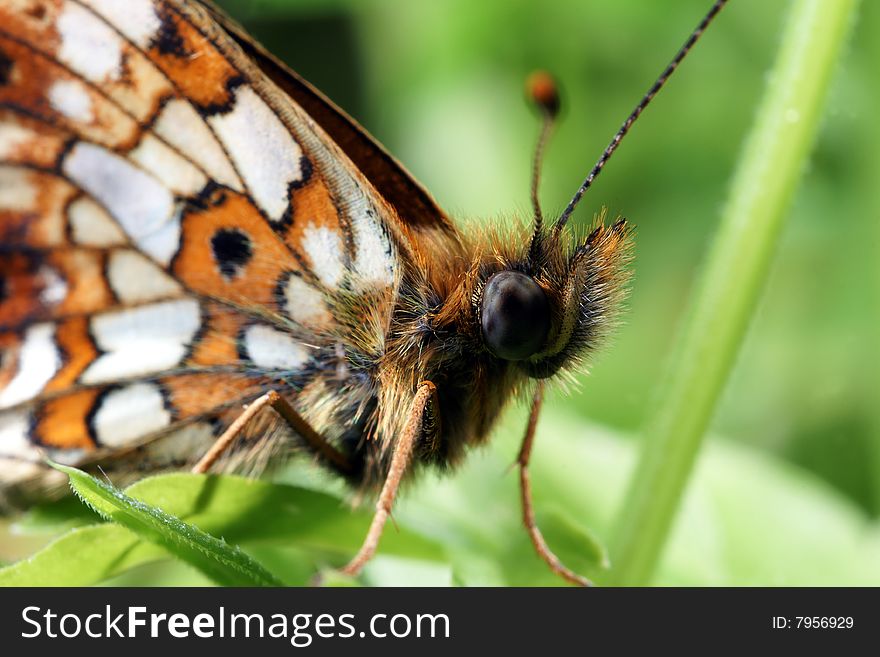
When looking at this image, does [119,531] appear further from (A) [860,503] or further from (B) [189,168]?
(A) [860,503]

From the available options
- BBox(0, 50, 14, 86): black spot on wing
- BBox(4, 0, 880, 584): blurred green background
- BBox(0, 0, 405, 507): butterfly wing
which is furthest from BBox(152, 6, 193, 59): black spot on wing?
BBox(4, 0, 880, 584): blurred green background

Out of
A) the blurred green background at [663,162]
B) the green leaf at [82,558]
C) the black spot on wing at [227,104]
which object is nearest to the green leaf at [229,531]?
the green leaf at [82,558]

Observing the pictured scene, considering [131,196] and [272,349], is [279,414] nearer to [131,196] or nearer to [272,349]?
[272,349]

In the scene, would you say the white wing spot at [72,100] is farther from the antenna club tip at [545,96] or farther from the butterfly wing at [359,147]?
the antenna club tip at [545,96]

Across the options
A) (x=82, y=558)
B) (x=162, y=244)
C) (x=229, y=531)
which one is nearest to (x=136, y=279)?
(x=162, y=244)

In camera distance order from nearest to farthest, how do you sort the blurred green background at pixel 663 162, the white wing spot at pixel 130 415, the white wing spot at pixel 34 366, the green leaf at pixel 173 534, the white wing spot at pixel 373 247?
the green leaf at pixel 173 534 → the white wing spot at pixel 373 247 → the white wing spot at pixel 130 415 → the white wing spot at pixel 34 366 → the blurred green background at pixel 663 162
